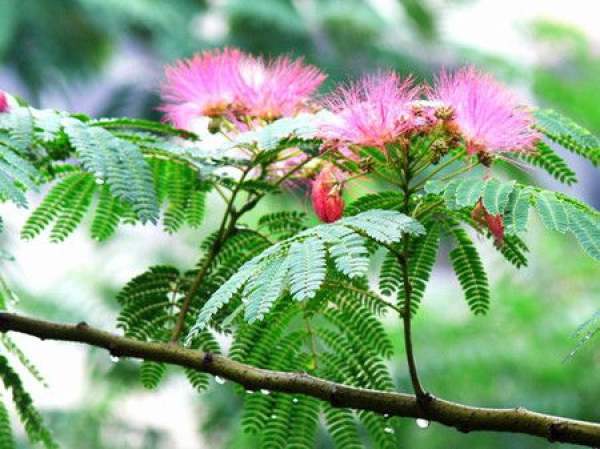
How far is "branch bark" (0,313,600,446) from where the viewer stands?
0.88 meters

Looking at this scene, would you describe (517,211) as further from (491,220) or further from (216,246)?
(216,246)

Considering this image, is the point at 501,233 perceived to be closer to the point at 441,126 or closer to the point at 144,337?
the point at 441,126

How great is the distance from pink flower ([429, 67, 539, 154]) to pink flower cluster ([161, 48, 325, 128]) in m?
0.17

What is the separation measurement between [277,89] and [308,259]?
10.2 inches

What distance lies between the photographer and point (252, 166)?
1098 millimetres

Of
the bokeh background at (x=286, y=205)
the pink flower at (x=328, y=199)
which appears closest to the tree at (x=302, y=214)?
the pink flower at (x=328, y=199)

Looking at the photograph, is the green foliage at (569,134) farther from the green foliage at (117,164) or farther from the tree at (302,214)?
the green foliage at (117,164)

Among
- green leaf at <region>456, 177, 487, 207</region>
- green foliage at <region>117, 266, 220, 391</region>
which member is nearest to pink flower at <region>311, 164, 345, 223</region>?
green leaf at <region>456, 177, 487, 207</region>

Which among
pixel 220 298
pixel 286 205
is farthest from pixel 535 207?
pixel 286 205

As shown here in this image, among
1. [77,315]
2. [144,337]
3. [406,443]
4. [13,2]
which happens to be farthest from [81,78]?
[144,337]

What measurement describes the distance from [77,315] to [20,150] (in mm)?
2756

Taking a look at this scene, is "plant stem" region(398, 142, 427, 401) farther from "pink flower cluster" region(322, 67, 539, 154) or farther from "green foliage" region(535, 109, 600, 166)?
"green foliage" region(535, 109, 600, 166)

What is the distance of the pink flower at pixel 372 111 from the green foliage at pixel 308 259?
60mm

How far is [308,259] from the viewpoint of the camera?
91cm
